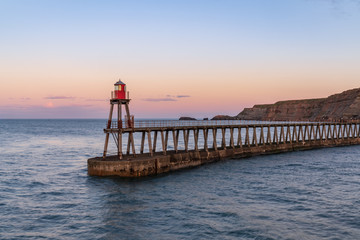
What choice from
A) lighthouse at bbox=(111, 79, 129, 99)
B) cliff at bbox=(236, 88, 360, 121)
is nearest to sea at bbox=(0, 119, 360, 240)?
lighthouse at bbox=(111, 79, 129, 99)

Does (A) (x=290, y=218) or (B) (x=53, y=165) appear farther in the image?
(B) (x=53, y=165)

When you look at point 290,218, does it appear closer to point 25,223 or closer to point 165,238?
point 165,238

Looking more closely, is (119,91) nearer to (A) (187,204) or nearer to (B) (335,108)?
(A) (187,204)

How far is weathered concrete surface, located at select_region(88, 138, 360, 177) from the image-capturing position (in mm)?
28141

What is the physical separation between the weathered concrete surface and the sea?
2.70 feet

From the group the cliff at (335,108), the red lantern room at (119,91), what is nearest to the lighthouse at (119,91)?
the red lantern room at (119,91)

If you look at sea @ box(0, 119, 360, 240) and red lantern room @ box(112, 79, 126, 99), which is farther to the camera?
red lantern room @ box(112, 79, 126, 99)

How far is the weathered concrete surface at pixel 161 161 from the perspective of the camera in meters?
28.1

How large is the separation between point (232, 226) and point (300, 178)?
1488 cm

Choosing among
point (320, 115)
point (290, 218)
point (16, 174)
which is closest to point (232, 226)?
point (290, 218)

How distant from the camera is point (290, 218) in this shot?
1881cm

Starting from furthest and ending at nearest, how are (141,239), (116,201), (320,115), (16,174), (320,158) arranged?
1. (320,115)
2. (320,158)
3. (16,174)
4. (116,201)
5. (141,239)

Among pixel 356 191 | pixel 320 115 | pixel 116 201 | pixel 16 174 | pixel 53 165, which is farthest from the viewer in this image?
pixel 320 115

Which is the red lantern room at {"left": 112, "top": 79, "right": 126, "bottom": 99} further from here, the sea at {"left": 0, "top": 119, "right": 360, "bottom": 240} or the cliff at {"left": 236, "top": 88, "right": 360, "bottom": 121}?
the cliff at {"left": 236, "top": 88, "right": 360, "bottom": 121}
